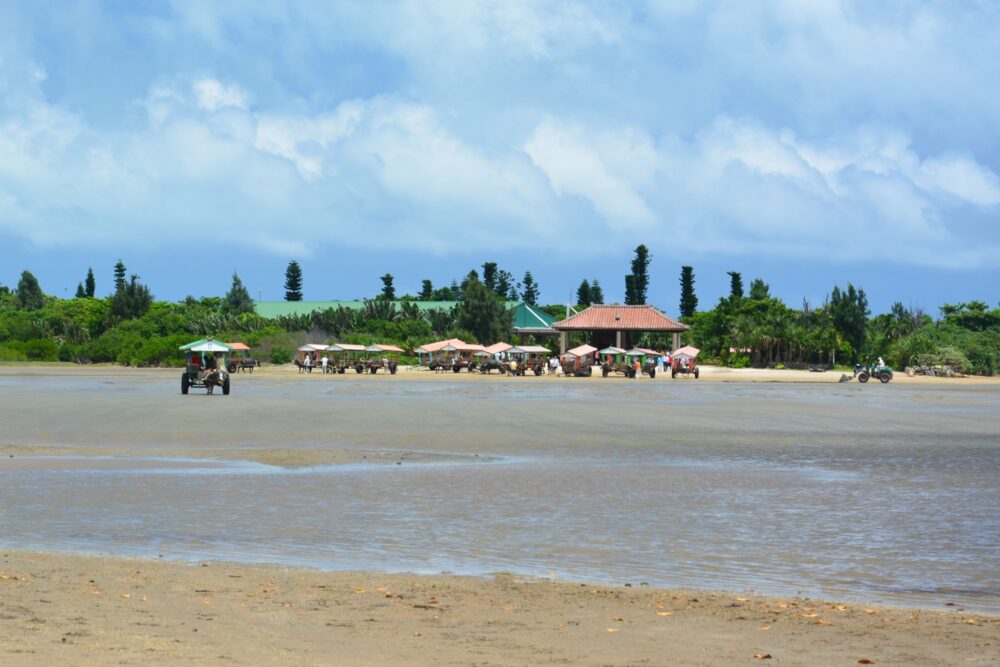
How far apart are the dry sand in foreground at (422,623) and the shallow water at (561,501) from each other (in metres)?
0.78

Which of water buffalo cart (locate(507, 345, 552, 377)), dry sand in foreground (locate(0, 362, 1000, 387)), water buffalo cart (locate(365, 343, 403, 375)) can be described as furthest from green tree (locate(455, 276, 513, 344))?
dry sand in foreground (locate(0, 362, 1000, 387))

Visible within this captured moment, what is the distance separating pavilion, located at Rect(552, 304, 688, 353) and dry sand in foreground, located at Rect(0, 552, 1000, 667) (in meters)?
85.0

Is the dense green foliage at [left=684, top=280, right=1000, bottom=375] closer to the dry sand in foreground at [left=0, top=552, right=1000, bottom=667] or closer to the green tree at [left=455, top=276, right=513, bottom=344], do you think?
the green tree at [left=455, top=276, right=513, bottom=344]

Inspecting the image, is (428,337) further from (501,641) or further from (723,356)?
(501,641)

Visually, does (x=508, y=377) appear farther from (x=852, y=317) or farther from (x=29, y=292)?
(x=29, y=292)

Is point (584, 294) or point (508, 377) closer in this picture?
point (508, 377)

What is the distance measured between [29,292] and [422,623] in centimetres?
13656

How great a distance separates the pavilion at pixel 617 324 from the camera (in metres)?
92.8

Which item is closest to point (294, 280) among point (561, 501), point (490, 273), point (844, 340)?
point (490, 273)

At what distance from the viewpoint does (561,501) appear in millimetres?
12672

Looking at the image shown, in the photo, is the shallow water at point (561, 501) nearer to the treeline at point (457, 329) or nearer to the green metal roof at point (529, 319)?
the treeline at point (457, 329)

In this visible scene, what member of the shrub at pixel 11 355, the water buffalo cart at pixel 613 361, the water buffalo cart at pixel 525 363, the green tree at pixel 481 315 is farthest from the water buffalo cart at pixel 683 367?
the shrub at pixel 11 355

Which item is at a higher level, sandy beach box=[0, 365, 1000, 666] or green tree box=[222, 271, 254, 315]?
green tree box=[222, 271, 254, 315]

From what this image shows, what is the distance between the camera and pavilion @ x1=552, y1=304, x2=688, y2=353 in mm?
92812
